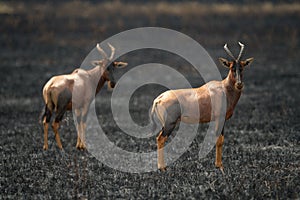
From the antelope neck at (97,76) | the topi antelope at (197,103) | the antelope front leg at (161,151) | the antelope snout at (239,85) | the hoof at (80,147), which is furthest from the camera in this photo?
the antelope neck at (97,76)

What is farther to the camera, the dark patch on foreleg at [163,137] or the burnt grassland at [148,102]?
the dark patch on foreleg at [163,137]

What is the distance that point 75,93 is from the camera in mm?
14023

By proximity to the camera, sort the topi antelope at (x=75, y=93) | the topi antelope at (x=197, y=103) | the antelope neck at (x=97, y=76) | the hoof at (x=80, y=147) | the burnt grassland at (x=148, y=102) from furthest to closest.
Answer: the antelope neck at (x=97, y=76) < the hoof at (x=80, y=147) < the topi antelope at (x=75, y=93) < the topi antelope at (x=197, y=103) < the burnt grassland at (x=148, y=102)

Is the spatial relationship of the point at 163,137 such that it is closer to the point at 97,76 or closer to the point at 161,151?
the point at 161,151

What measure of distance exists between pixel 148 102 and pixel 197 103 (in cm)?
945

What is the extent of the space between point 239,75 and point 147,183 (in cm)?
274

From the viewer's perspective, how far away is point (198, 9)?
40906 millimetres

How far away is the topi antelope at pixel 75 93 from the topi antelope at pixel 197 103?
285 cm

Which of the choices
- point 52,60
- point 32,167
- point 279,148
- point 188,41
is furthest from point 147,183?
point 188,41

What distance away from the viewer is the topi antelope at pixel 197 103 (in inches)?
452

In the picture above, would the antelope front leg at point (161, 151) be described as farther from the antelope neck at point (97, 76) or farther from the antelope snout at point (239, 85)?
the antelope neck at point (97, 76)

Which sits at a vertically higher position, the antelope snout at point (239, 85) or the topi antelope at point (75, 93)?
the antelope snout at point (239, 85)

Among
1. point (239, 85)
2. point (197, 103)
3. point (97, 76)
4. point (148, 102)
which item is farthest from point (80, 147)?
point (148, 102)

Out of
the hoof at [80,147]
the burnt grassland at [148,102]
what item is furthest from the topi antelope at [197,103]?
the hoof at [80,147]
